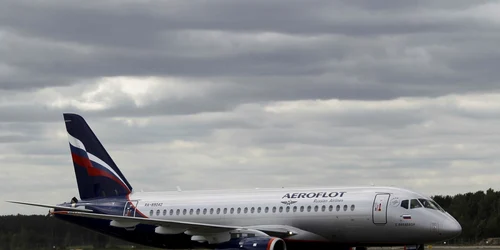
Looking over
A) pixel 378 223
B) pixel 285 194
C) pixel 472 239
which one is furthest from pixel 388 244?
pixel 472 239

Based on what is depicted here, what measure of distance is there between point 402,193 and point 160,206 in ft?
54.8

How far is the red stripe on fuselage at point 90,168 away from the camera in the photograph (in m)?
77.6

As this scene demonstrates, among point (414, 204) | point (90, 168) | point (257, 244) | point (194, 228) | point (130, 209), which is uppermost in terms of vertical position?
point (90, 168)

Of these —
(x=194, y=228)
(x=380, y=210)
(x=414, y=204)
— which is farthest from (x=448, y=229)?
(x=194, y=228)

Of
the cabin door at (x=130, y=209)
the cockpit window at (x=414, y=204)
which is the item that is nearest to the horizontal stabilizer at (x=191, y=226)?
the cabin door at (x=130, y=209)

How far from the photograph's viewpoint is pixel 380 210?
6612 cm

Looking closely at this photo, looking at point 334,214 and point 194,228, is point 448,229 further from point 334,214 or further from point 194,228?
point 194,228

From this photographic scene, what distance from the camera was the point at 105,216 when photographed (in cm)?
6869

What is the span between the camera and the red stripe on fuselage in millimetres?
77562

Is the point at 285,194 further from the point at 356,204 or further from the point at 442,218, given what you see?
the point at 442,218

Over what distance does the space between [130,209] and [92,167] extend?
5.15m

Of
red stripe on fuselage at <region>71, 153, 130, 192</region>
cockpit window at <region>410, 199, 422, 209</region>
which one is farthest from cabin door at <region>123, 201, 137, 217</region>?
cockpit window at <region>410, 199, 422, 209</region>

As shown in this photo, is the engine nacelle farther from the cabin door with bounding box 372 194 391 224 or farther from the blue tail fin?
the blue tail fin

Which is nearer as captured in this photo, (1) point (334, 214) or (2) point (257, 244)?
(2) point (257, 244)
